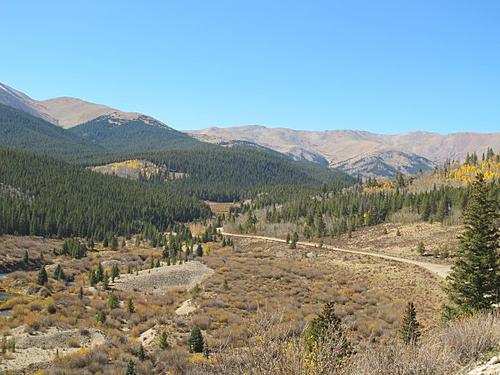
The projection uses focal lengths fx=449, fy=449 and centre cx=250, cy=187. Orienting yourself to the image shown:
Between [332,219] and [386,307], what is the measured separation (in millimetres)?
78437

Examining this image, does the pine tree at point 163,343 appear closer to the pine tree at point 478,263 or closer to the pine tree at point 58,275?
the pine tree at point 478,263

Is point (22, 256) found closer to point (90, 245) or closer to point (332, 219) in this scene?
point (90, 245)

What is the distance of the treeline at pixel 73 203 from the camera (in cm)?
10675

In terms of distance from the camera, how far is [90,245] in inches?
3772

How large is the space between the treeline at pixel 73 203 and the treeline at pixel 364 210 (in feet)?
129

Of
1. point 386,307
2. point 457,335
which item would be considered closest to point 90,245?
point 386,307

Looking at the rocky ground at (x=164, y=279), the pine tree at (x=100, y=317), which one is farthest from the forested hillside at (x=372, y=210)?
the pine tree at (x=100, y=317)

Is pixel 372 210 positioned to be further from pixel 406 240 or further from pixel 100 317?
pixel 100 317

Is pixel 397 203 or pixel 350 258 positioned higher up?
pixel 397 203

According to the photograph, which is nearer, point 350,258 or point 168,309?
point 168,309

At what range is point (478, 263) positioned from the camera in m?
25.7

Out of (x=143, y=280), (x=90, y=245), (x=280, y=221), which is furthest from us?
(x=280, y=221)

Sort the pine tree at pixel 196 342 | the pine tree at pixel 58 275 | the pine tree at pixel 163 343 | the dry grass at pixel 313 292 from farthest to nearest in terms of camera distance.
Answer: the pine tree at pixel 58 275
the dry grass at pixel 313 292
the pine tree at pixel 163 343
the pine tree at pixel 196 342

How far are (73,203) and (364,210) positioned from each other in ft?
267
